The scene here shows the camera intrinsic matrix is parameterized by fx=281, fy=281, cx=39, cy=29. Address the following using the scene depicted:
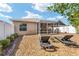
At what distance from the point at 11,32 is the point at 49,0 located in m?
1.17

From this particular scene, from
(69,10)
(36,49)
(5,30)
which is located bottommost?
(36,49)

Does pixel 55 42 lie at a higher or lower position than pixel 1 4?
lower

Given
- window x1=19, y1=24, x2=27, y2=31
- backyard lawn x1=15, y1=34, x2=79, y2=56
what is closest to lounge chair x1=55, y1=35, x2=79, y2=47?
backyard lawn x1=15, y1=34, x2=79, y2=56

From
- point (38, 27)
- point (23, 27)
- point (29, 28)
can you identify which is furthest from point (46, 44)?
point (23, 27)

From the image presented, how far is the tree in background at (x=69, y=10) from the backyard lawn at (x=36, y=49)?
0.36 m

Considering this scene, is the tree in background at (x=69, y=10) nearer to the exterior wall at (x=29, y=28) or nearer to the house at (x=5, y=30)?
the exterior wall at (x=29, y=28)

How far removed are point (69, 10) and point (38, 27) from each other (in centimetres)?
84

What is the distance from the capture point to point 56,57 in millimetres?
6598

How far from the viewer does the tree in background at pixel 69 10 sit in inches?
259

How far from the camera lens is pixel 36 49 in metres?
6.64

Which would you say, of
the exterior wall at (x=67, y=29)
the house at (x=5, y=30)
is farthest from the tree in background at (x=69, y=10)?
the house at (x=5, y=30)

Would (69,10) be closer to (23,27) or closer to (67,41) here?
(67,41)

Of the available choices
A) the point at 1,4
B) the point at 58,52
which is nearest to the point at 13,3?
the point at 1,4

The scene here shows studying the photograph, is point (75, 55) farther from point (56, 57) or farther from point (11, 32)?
point (11, 32)
